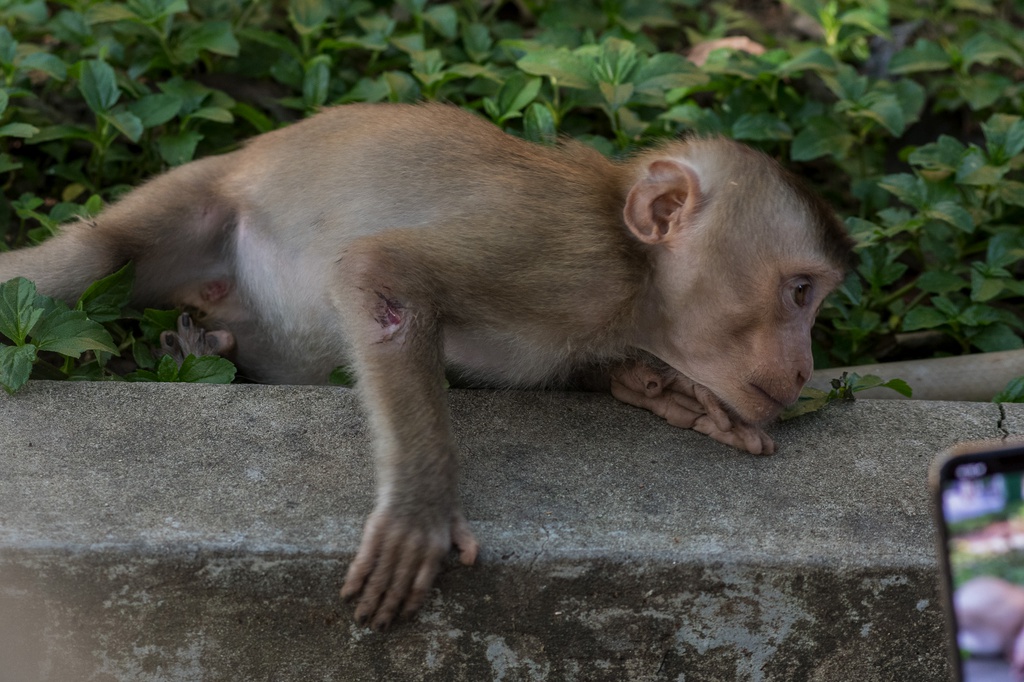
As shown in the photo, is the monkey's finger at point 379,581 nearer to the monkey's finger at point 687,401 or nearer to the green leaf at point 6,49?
the monkey's finger at point 687,401

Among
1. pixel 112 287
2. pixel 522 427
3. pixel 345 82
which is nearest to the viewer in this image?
pixel 522 427

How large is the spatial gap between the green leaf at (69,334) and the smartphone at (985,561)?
2.28 meters

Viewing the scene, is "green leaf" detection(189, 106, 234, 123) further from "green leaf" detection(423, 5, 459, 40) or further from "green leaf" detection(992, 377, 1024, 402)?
"green leaf" detection(992, 377, 1024, 402)

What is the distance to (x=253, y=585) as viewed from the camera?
243 centimetres

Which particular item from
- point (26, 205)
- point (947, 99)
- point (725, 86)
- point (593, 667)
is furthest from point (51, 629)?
point (947, 99)

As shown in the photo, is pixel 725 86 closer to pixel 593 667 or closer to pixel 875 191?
pixel 875 191

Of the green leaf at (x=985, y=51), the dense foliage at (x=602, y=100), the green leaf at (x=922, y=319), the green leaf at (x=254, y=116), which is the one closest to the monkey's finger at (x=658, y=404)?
the dense foliage at (x=602, y=100)

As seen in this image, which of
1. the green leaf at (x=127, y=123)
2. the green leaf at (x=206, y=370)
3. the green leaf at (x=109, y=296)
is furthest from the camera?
the green leaf at (x=127, y=123)

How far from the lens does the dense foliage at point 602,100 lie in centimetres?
406

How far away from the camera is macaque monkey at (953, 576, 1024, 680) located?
140 centimetres

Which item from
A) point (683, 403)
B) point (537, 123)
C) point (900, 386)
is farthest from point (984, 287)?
point (537, 123)

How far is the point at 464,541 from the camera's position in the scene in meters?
2.47

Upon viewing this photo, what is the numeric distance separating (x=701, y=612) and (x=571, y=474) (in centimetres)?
47

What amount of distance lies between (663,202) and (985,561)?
178 centimetres
